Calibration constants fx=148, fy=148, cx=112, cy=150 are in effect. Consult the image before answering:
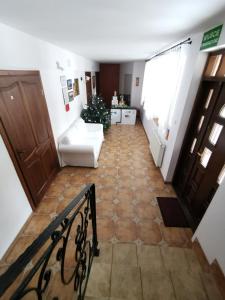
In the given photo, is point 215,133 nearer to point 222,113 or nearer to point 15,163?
point 222,113

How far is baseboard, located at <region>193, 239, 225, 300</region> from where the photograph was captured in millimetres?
1442

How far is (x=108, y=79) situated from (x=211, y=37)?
6.43 meters

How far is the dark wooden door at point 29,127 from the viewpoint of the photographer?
176cm

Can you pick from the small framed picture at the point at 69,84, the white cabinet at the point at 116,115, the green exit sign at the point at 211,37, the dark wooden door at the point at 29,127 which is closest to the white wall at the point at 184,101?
the green exit sign at the point at 211,37

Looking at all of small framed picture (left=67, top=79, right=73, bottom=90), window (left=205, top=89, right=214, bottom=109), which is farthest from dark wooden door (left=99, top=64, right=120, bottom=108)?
window (left=205, top=89, right=214, bottom=109)

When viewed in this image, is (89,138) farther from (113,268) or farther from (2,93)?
(113,268)

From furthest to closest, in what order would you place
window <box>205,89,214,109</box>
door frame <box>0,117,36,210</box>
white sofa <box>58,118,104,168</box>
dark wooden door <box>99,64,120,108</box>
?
dark wooden door <box>99,64,120,108</box>
white sofa <box>58,118,104,168</box>
window <box>205,89,214,109</box>
door frame <box>0,117,36,210</box>

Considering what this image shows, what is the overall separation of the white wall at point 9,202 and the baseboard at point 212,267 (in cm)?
227

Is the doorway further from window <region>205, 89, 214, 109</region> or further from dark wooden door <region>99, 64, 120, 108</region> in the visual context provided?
dark wooden door <region>99, 64, 120, 108</region>

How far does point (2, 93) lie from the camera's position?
165 centimetres

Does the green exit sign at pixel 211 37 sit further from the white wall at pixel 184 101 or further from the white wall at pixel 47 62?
the white wall at pixel 47 62

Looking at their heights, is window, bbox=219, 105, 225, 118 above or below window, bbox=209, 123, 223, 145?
above

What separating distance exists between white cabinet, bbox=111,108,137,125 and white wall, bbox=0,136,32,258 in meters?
4.72

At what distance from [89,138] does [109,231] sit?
2458 mm
